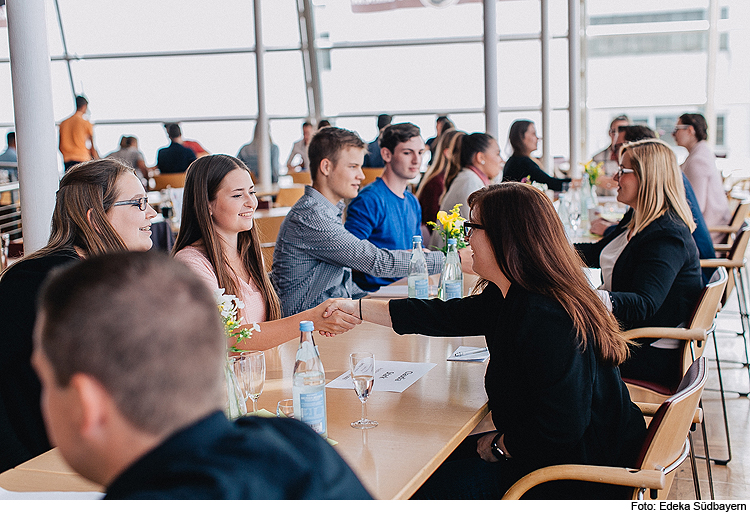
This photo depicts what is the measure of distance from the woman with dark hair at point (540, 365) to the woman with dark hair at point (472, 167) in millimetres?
2652

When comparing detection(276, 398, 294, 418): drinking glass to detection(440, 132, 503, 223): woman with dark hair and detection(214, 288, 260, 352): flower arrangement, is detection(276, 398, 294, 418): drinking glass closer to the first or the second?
detection(214, 288, 260, 352): flower arrangement

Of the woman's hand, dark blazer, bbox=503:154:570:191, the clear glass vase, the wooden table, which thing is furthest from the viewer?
dark blazer, bbox=503:154:570:191

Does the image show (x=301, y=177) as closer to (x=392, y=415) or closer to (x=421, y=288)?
(x=421, y=288)

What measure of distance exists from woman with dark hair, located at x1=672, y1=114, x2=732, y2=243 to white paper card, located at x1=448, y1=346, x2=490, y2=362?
3.55m

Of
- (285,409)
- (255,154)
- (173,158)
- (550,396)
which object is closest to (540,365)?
(550,396)

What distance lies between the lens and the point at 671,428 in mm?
1651

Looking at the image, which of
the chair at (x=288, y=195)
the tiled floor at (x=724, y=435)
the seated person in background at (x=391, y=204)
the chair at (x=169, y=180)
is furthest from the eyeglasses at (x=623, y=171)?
the chair at (x=169, y=180)

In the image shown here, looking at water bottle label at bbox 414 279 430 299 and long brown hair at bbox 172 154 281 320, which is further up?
long brown hair at bbox 172 154 281 320

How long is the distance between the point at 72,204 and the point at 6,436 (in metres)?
0.65

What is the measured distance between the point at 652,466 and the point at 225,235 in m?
1.60

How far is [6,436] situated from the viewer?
1739 millimetres

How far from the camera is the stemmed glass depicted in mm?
1584

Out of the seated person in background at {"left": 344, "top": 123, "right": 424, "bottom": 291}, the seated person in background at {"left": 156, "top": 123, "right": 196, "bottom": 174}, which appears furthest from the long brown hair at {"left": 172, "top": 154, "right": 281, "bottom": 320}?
the seated person in background at {"left": 156, "top": 123, "right": 196, "bottom": 174}
